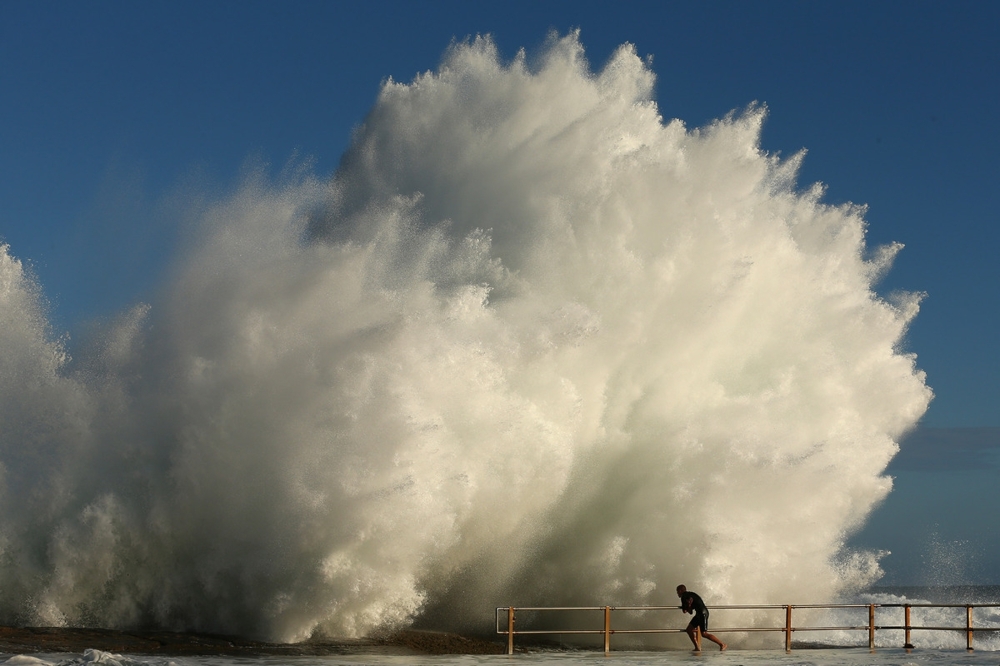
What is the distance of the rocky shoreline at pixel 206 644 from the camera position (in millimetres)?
20641

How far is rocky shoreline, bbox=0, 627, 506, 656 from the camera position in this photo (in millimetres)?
20641

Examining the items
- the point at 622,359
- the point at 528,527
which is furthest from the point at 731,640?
the point at 622,359

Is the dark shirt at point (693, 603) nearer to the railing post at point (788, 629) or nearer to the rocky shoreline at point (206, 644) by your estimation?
the railing post at point (788, 629)

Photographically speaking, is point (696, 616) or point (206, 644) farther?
point (696, 616)

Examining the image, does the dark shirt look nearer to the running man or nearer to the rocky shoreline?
the running man

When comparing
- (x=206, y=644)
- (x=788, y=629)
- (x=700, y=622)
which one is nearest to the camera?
(x=206, y=644)

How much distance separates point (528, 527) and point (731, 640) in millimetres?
6141

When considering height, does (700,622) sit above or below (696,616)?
below

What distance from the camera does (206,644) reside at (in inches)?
874

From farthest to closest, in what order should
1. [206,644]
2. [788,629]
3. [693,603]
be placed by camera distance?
[693,603] < [788,629] < [206,644]

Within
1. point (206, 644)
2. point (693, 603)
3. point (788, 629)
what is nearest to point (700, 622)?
point (693, 603)

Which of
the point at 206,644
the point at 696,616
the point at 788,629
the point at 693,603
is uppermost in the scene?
the point at 693,603

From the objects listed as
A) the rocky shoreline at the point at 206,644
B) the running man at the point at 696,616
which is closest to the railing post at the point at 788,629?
the running man at the point at 696,616

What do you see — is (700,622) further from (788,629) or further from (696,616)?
(788,629)
